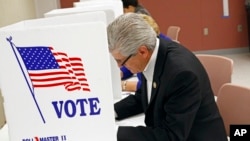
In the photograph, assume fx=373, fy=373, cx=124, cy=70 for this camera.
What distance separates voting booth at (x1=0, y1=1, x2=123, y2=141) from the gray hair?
376mm

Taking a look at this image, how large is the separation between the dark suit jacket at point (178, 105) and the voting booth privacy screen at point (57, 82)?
0.42 metres

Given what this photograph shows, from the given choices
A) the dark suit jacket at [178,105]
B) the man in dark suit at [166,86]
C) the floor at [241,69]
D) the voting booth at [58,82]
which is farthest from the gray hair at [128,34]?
the floor at [241,69]

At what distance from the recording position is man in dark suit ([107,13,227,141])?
133 cm

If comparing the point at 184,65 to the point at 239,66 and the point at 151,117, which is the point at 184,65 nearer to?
the point at 151,117

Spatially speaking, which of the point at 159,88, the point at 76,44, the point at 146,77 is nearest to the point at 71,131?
the point at 76,44

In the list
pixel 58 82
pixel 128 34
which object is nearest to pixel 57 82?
pixel 58 82

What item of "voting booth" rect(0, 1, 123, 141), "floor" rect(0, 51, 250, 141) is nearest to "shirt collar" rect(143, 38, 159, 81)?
"voting booth" rect(0, 1, 123, 141)

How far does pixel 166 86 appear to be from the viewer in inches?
54.1

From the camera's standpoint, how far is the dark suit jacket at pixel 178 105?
52.7 inches

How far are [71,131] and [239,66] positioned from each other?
15.2ft

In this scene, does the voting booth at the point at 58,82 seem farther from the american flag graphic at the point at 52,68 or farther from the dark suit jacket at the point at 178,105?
the dark suit jacket at the point at 178,105

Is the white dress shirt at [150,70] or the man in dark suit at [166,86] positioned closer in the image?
the man in dark suit at [166,86]

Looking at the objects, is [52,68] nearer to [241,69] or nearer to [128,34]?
[128,34]

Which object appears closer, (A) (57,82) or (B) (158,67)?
(A) (57,82)
